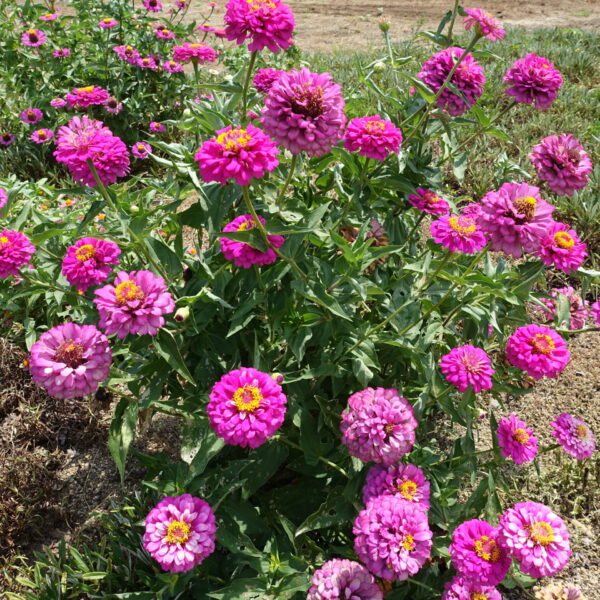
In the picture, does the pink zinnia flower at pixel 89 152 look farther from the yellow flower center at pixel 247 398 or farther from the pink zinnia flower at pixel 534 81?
the pink zinnia flower at pixel 534 81

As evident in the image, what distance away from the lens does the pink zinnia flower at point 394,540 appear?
1584mm

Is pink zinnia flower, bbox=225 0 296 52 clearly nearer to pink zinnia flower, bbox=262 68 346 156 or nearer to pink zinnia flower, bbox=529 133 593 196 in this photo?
pink zinnia flower, bbox=262 68 346 156

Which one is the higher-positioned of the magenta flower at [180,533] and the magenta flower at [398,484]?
the magenta flower at [398,484]

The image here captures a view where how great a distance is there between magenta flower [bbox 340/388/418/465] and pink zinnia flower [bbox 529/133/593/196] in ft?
3.20

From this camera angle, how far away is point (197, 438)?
187 cm

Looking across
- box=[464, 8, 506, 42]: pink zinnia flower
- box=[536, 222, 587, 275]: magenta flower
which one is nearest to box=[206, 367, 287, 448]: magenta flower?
box=[536, 222, 587, 275]: magenta flower

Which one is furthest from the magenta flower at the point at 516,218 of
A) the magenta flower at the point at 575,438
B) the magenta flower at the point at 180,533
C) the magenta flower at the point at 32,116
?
the magenta flower at the point at 32,116

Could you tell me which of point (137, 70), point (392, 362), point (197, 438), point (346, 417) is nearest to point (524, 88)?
point (392, 362)

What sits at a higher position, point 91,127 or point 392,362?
point 91,127

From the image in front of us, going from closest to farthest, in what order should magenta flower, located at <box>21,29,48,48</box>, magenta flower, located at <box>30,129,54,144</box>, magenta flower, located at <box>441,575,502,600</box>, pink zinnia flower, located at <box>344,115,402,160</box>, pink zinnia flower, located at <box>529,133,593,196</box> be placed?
magenta flower, located at <box>441,575,502,600</box>, pink zinnia flower, located at <box>344,115,402,160</box>, pink zinnia flower, located at <box>529,133,593,196</box>, magenta flower, located at <box>30,129,54,144</box>, magenta flower, located at <box>21,29,48,48</box>

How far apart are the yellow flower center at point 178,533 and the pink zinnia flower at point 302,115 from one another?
109 centimetres

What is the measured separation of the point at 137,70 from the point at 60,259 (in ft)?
10.7

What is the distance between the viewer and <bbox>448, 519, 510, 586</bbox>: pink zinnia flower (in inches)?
65.2

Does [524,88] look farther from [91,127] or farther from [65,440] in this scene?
[65,440]
